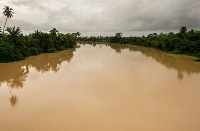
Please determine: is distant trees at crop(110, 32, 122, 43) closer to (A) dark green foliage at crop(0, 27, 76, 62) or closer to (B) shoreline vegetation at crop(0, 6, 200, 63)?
(B) shoreline vegetation at crop(0, 6, 200, 63)

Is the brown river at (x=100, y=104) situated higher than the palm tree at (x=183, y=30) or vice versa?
the palm tree at (x=183, y=30)

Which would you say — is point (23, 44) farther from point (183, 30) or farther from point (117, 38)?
point (117, 38)

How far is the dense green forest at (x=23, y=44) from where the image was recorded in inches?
1233

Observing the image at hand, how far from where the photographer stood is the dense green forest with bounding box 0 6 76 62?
31312 millimetres

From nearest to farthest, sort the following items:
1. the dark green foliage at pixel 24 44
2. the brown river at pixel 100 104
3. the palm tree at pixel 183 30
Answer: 1. the brown river at pixel 100 104
2. the dark green foliage at pixel 24 44
3. the palm tree at pixel 183 30

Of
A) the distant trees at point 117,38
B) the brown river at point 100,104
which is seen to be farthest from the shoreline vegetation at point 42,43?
the distant trees at point 117,38

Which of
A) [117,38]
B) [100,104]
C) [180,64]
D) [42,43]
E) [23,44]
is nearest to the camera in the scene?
[100,104]

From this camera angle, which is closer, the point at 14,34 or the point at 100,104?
the point at 100,104

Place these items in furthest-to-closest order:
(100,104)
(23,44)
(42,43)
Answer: (42,43) < (23,44) < (100,104)

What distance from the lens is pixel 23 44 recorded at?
36781 mm

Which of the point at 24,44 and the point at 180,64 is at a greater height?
the point at 24,44

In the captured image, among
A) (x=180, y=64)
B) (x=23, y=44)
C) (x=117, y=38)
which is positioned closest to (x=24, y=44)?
(x=23, y=44)

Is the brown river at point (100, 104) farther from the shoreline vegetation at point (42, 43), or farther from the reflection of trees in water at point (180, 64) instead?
the shoreline vegetation at point (42, 43)

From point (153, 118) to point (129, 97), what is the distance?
3.58 m
